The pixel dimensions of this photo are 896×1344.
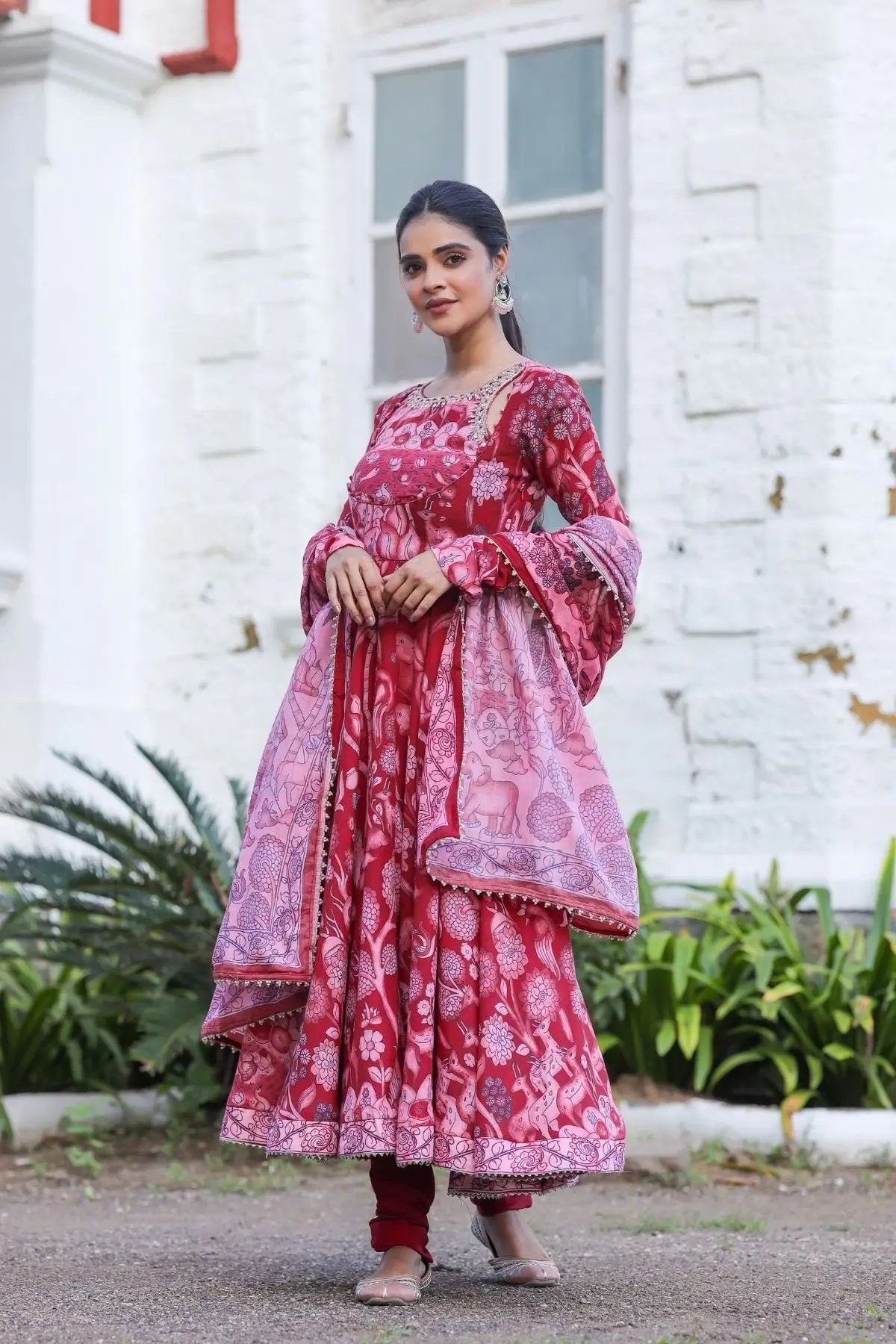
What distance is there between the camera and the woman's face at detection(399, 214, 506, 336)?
3316 millimetres

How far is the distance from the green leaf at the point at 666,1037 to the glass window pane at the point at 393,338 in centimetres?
264

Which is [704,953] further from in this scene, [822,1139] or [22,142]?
[22,142]

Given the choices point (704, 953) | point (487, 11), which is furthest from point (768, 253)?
point (704, 953)

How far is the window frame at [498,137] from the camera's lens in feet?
21.0

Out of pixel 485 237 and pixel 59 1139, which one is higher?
pixel 485 237

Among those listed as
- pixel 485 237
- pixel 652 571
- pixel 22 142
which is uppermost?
pixel 22 142

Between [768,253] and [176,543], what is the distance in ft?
7.32

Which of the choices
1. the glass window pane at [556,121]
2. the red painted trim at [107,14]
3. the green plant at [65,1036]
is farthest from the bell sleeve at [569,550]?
the red painted trim at [107,14]

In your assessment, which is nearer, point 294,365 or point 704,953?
point 704,953

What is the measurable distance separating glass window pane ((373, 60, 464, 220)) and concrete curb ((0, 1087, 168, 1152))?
3.13m

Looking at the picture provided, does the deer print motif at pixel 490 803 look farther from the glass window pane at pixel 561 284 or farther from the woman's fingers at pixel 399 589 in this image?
the glass window pane at pixel 561 284

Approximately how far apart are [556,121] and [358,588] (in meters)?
3.77

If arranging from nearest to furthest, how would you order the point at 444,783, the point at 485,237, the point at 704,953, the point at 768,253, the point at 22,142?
the point at 444,783, the point at 485,237, the point at 704,953, the point at 768,253, the point at 22,142

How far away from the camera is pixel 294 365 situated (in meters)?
6.70
